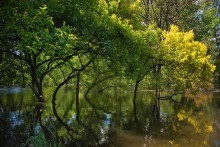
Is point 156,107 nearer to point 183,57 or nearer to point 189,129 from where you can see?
point 183,57

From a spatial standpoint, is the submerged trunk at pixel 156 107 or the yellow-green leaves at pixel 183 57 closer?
the submerged trunk at pixel 156 107

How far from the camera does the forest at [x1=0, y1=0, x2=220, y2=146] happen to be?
9945 mm

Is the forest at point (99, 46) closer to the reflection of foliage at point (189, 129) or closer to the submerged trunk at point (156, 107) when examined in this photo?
the submerged trunk at point (156, 107)

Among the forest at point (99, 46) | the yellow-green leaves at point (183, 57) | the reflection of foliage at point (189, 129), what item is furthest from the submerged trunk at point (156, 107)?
the yellow-green leaves at point (183, 57)

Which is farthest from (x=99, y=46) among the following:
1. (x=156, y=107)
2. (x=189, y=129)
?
(x=156, y=107)

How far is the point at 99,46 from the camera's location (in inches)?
727

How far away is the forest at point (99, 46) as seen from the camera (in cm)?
995

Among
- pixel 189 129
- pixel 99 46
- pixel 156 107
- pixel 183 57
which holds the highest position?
pixel 183 57

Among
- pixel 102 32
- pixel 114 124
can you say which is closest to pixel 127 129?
pixel 114 124

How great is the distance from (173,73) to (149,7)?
12032 millimetres

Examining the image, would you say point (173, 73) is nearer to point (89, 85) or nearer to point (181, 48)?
point (181, 48)

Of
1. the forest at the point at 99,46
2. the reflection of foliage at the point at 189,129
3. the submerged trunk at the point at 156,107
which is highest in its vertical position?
the forest at the point at 99,46

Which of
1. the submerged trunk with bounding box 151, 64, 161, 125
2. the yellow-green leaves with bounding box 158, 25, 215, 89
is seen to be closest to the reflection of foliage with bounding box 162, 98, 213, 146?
the submerged trunk with bounding box 151, 64, 161, 125

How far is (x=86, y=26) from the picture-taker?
16.0m
